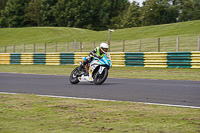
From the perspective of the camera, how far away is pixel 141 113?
693 centimetres

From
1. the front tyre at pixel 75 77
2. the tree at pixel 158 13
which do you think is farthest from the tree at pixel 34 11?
the front tyre at pixel 75 77

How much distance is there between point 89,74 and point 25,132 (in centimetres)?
774

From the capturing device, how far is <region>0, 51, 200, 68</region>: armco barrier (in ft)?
73.9

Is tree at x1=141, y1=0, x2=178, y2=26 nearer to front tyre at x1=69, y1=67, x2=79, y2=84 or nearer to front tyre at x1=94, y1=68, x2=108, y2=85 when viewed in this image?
front tyre at x1=69, y1=67, x2=79, y2=84

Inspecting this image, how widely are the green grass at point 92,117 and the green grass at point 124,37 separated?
2217cm

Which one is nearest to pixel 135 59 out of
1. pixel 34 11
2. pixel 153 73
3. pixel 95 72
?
pixel 153 73

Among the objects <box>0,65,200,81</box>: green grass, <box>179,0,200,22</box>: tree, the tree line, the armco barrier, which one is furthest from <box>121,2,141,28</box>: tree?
<box>0,65,200,81</box>: green grass

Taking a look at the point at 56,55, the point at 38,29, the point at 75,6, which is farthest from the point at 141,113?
the point at 75,6

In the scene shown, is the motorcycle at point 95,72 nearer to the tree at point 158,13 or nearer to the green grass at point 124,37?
the green grass at point 124,37

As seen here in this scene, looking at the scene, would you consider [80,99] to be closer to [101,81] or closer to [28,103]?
[28,103]

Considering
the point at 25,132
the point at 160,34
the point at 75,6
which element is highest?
the point at 75,6

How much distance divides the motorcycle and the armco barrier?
34.8 ft

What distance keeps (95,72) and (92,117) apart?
6.56 meters

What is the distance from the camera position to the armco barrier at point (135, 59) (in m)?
22.5
